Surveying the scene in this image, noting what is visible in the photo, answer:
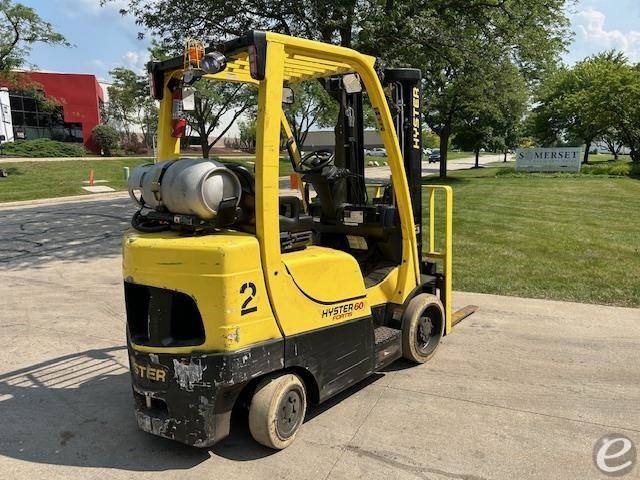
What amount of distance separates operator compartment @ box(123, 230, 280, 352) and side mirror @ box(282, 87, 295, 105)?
1.99m

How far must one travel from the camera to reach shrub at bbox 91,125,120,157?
43312 millimetres

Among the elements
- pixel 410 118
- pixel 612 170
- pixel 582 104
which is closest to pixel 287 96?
pixel 410 118

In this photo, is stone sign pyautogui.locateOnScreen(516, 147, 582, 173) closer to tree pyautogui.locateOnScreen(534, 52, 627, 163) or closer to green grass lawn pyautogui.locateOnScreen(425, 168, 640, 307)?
tree pyautogui.locateOnScreen(534, 52, 627, 163)

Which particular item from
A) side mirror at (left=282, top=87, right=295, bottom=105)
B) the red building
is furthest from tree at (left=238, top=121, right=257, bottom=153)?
side mirror at (left=282, top=87, right=295, bottom=105)

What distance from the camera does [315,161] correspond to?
4.42 meters

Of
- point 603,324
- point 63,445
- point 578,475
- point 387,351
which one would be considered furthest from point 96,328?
point 603,324

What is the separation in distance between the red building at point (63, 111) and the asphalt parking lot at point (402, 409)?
4199 cm

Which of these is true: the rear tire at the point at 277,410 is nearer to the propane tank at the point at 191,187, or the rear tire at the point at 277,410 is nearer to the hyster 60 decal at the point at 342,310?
the hyster 60 decal at the point at 342,310

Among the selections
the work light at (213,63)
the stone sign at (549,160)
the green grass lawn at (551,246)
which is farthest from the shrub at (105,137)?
the work light at (213,63)

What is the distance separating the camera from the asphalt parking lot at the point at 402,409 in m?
3.26

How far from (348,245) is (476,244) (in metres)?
6.04

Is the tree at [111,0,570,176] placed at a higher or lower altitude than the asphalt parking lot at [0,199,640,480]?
higher

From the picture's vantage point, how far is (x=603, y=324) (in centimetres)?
570

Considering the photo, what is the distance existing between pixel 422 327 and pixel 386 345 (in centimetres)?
65
